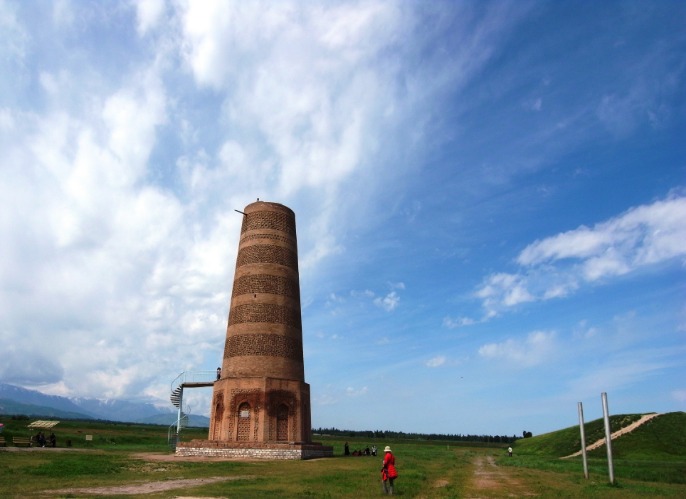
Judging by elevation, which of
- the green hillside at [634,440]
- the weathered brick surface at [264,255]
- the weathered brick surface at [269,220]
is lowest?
the green hillside at [634,440]

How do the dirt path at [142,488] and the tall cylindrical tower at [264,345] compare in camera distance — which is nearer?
the dirt path at [142,488]

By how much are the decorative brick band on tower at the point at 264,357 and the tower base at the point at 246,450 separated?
5 cm

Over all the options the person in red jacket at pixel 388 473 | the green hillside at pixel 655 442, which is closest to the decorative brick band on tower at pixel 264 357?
the person in red jacket at pixel 388 473

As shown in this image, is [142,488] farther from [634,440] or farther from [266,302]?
[634,440]

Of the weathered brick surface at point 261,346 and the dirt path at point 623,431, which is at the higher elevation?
the weathered brick surface at point 261,346

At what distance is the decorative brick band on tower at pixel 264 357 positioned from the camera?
27594mm

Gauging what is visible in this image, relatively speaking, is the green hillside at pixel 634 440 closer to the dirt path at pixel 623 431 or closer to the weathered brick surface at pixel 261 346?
the dirt path at pixel 623 431

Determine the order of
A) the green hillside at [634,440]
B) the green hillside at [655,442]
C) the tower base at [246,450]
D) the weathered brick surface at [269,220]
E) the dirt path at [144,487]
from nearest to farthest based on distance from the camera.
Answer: the dirt path at [144,487]
the tower base at [246,450]
the weathered brick surface at [269,220]
the green hillside at [655,442]
the green hillside at [634,440]

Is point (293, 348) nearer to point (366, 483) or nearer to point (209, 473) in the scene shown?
point (209, 473)

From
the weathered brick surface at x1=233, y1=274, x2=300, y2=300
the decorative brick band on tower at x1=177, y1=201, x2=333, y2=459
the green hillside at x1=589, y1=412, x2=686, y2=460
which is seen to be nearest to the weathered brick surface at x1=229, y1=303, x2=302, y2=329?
the decorative brick band on tower at x1=177, y1=201, x2=333, y2=459

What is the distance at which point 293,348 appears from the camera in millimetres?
30547

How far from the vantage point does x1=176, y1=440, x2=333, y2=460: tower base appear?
2600 centimetres

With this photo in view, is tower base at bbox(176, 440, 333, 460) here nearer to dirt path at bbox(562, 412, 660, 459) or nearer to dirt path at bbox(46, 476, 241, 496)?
dirt path at bbox(46, 476, 241, 496)

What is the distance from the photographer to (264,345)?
2953 cm
